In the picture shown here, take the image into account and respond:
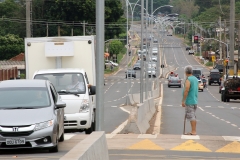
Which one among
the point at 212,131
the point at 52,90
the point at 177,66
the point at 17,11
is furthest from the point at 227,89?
the point at 177,66

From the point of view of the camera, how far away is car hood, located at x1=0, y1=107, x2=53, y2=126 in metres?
12.7

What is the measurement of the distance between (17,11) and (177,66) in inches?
1341

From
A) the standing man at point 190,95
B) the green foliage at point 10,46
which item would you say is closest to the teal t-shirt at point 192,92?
the standing man at point 190,95

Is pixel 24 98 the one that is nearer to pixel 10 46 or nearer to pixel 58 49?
pixel 58 49

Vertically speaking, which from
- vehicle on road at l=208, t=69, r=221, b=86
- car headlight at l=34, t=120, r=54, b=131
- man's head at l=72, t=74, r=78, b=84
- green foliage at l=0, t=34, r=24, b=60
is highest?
man's head at l=72, t=74, r=78, b=84

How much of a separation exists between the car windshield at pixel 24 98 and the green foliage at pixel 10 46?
245 ft

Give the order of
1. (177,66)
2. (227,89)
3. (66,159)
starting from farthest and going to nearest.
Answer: (177,66) → (227,89) → (66,159)

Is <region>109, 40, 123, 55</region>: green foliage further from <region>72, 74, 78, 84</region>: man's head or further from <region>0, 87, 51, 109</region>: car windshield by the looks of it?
<region>0, 87, 51, 109</region>: car windshield

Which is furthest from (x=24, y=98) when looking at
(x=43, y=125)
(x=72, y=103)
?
(x=72, y=103)

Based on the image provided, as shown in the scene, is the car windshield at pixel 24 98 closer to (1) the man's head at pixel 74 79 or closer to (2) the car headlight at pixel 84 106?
(2) the car headlight at pixel 84 106

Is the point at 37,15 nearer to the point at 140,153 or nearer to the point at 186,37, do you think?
the point at 140,153

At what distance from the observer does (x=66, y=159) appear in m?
7.61

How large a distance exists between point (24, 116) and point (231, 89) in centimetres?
3794

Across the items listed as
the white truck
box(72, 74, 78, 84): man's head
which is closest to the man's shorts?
the white truck
